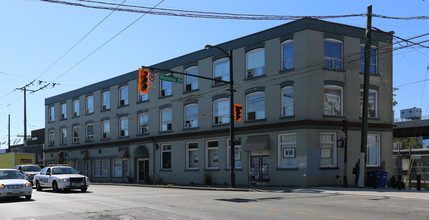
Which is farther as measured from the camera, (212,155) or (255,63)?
(212,155)

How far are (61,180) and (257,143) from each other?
1214 centimetres

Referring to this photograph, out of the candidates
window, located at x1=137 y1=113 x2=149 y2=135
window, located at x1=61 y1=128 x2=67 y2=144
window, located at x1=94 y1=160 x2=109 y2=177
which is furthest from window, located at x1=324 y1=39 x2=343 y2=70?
window, located at x1=61 y1=128 x2=67 y2=144

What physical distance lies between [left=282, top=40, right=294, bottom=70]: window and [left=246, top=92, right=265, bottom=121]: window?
104 inches

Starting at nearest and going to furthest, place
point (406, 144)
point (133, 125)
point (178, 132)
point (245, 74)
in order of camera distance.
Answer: point (245, 74) → point (178, 132) → point (133, 125) → point (406, 144)

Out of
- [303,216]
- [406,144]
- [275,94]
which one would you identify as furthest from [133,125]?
[406,144]

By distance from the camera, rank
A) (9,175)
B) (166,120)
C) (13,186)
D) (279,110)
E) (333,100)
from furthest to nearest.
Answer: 1. (166,120)
2. (279,110)
3. (333,100)
4. (9,175)
5. (13,186)

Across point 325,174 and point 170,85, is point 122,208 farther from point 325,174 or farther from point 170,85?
point 170,85

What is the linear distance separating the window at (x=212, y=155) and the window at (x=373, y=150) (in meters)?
10.6

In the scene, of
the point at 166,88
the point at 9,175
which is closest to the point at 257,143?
the point at 166,88

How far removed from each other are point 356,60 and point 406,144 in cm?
5296

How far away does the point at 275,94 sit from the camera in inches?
1113

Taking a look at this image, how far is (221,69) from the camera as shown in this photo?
32625 mm

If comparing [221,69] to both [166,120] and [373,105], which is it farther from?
[373,105]

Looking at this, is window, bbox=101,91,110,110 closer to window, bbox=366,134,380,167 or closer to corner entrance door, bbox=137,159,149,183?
corner entrance door, bbox=137,159,149,183
